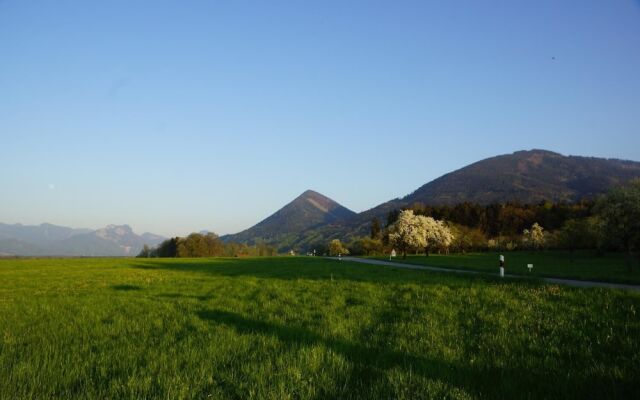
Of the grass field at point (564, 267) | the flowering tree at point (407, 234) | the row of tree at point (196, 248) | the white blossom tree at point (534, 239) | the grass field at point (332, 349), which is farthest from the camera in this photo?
the row of tree at point (196, 248)

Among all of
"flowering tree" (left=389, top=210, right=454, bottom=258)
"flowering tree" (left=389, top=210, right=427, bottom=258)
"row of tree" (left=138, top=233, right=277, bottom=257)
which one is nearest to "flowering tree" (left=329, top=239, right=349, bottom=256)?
"row of tree" (left=138, top=233, right=277, bottom=257)

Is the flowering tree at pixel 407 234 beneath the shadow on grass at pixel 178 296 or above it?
above

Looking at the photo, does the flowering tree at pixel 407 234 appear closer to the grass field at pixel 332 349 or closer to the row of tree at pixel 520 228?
the row of tree at pixel 520 228

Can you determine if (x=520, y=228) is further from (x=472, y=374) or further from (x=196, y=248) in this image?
(x=472, y=374)

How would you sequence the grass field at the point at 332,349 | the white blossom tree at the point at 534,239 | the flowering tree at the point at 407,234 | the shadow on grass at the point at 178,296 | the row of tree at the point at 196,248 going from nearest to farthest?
the grass field at the point at 332,349 < the shadow on grass at the point at 178,296 < the flowering tree at the point at 407,234 < the white blossom tree at the point at 534,239 < the row of tree at the point at 196,248

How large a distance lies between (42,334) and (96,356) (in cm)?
335

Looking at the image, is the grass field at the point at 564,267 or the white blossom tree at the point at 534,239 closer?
the grass field at the point at 564,267

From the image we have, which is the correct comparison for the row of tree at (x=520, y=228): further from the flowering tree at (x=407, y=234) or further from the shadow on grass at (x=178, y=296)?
the shadow on grass at (x=178, y=296)

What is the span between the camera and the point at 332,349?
25.4ft

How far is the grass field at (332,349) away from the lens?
5.79 m

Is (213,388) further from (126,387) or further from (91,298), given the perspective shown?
(91,298)

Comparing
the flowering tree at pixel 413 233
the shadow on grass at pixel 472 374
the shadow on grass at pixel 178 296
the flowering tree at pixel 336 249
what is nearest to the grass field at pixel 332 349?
the shadow on grass at pixel 472 374

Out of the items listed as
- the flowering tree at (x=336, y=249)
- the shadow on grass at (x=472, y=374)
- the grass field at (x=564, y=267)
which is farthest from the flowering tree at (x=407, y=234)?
the flowering tree at (x=336, y=249)

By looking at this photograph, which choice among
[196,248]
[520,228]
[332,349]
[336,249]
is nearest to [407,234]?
[332,349]
